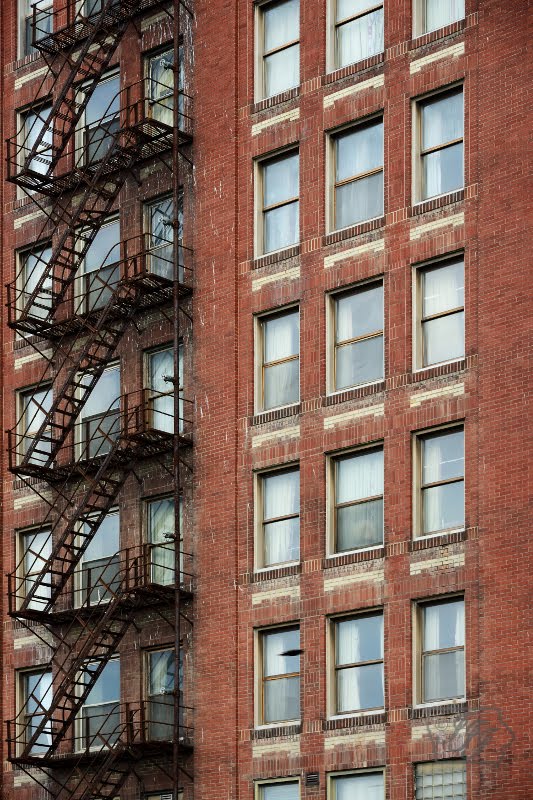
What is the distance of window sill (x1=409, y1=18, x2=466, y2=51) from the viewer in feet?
147

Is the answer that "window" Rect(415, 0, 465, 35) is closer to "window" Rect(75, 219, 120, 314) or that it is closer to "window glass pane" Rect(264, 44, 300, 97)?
"window glass pane" Rect(264, 44, 300, 97)

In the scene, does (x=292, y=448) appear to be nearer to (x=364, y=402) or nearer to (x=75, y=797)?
(x=364, y=402)

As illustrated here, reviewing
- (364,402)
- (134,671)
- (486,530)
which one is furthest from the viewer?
(134,671)

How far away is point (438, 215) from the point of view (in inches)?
1736

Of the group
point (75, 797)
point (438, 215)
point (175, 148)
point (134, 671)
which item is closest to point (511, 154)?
point (438, 215)

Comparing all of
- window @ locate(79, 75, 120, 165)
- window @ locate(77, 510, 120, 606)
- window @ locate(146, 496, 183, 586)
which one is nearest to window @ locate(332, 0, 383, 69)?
window @ locate(79, 75, 120, 165)

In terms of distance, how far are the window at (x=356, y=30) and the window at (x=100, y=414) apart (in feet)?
32.3

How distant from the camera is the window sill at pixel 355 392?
44.4m

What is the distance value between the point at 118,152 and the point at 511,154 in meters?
11.5

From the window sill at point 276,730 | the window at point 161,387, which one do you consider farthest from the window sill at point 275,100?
the window sill at point 276,730

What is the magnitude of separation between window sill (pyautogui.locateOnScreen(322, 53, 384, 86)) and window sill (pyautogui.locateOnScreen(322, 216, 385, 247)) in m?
3.58

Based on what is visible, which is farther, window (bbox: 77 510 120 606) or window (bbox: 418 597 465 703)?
window (bbox: 77 510 120 606)

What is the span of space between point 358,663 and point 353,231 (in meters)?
9.65

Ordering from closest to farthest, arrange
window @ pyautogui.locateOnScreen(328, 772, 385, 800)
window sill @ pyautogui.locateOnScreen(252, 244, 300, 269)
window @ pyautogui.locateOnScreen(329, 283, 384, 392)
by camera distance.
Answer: window @ pyautogui.locateOnScreen(328, 772, 385, 800) < window @ pyautogui.locateOnScreen(329, 283, 384, 392) < window sill @ pyautogui.locateOnScreen(252, 244, 300, 269)
